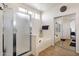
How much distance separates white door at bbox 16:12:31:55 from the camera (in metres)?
1.26

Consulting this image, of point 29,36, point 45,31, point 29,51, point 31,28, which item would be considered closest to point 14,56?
point 29,51

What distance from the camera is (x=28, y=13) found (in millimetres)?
1309

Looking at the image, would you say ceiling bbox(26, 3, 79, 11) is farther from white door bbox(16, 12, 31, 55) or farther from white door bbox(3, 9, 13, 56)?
white door bbox(3, 9, 13, 56)

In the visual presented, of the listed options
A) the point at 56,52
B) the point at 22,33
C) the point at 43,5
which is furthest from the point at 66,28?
the point at 22,33

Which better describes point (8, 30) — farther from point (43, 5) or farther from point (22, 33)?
point (43, 5)

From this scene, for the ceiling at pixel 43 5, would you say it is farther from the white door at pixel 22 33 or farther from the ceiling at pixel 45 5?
the white door at pixel 22 33

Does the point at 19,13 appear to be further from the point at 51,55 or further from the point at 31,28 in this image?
the point at 51,55

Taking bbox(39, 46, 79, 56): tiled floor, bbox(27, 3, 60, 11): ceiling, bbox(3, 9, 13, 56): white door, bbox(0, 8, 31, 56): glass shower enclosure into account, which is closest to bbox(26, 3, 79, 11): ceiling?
bbox(27, 3, 60, 11): ceiling

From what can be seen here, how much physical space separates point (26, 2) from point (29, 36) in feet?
1.74

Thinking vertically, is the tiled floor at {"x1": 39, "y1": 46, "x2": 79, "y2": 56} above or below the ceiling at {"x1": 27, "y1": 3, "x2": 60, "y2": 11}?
below

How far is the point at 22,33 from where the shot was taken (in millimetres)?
1300

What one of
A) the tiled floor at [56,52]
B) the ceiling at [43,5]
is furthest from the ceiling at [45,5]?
the tiled floor at [56,52]

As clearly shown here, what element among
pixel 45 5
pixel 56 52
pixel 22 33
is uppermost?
pixel 45 5

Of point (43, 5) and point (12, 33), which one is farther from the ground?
point (43, 5)
